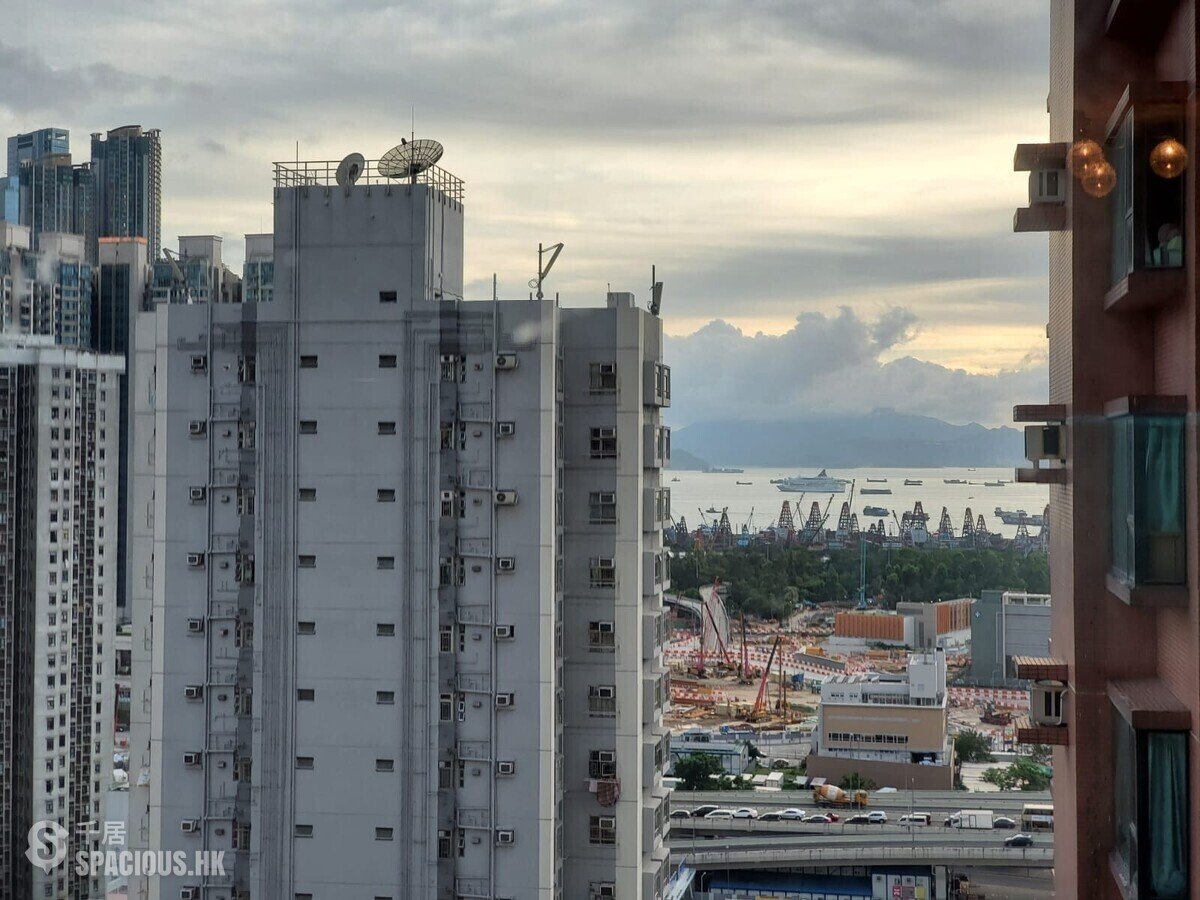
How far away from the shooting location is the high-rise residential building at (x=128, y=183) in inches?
332

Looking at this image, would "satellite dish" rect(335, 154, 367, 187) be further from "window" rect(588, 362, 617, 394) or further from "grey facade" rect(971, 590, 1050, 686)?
"grey facade" rect(971, 590, 1050, 686)

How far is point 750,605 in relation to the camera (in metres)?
14.1

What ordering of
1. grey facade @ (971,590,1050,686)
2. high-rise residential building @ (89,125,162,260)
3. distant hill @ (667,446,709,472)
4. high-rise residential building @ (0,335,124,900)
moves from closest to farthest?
grey facade @ (971,590,1050,686), high-rise residential building @ (0,335,124,900), high-rise residential building @ (89,125,162,260), distant hill @ (667,446,709,472)

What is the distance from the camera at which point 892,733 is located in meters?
10.1

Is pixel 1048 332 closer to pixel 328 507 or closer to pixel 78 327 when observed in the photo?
pixel 328 507

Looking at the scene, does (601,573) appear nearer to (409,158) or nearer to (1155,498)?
(409,158)

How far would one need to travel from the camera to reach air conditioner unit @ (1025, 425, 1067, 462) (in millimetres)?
1493

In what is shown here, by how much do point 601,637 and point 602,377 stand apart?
2.27 ft

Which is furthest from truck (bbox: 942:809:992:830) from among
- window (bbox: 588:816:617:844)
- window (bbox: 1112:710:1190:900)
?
window (bbox: 1112:710:1190:900)

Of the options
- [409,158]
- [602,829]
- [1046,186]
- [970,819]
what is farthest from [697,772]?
[1046,186]

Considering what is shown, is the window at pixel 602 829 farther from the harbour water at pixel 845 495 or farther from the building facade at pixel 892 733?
the building facade at pixel 892 733

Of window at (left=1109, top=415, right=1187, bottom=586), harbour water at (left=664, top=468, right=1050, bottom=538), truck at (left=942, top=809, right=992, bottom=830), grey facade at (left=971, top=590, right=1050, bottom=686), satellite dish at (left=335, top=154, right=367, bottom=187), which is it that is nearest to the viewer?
window at (left=1109, top=415, right=1187, bottom=586)

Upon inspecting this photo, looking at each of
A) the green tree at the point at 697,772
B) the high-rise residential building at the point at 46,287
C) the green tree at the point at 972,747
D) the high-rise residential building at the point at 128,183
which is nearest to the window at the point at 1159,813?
the high-rise residential building at the point at 46,287

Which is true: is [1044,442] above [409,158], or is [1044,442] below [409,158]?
below
